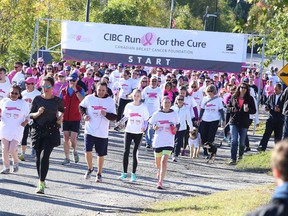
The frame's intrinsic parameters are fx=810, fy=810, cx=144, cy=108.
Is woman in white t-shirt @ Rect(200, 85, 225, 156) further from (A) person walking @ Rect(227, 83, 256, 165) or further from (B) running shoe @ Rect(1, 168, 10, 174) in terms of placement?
(B) running shoe @ Rect(1, 168, 10, 174)

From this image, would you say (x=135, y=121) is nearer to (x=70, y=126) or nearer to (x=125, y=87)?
(x=70, y=126)

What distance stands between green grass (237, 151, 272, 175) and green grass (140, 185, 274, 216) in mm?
4652

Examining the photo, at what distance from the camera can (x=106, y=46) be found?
26.0 m

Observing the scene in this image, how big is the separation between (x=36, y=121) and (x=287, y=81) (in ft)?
18.4

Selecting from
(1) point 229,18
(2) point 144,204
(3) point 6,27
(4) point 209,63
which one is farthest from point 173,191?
(1) point 229,18

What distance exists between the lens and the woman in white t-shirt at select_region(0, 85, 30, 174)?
13.5m

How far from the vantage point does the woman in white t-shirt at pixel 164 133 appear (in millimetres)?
13734

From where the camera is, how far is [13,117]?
13.5 metres

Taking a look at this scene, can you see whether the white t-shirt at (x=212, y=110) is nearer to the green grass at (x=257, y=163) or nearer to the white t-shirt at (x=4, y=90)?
the green grass at (x=257, y=163)

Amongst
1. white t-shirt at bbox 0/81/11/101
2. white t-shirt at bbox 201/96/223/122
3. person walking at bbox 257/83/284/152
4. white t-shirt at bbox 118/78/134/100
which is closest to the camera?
white t-shirt at bbox 0/81/11/101

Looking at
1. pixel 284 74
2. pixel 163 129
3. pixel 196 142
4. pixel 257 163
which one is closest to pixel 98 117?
pixel 163 129

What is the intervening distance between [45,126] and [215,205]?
9.29ft

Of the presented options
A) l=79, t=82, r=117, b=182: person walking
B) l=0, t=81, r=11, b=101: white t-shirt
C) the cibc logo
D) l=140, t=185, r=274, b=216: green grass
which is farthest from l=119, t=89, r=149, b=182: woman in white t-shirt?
the cibc logo

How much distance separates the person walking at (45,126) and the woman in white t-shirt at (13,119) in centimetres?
124
